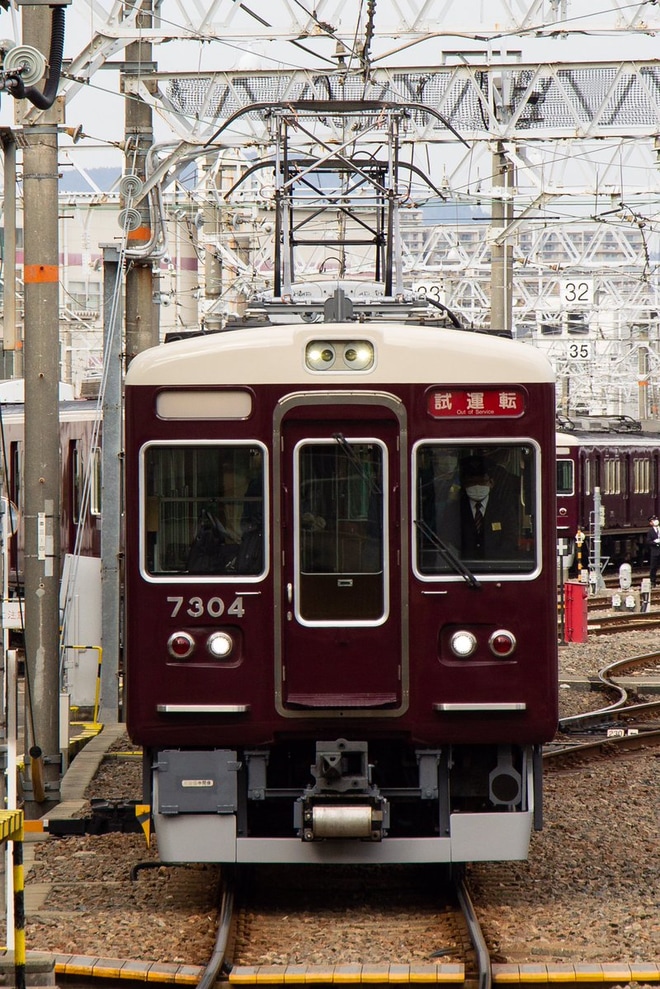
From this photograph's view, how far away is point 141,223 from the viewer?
13.1 meters

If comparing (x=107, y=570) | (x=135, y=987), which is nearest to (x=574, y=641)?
(x=107, y=570)

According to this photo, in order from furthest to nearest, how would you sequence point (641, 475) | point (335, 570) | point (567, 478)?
1. point (641, 475)
2. point (567, 478)
3. point (335, 570)

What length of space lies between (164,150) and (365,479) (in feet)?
25.1

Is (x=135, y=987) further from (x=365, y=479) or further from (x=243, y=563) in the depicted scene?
(x=365, y=479)

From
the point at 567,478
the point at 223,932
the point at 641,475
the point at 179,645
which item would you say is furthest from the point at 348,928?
the point at 641,475

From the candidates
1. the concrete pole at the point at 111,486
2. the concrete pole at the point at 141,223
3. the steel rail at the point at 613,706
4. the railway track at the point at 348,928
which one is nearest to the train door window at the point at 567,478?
the steel rail at the point at 613,706

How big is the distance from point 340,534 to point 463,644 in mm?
745

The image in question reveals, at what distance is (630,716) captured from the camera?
13.2m

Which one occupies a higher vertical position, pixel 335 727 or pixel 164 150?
pixel 164 150

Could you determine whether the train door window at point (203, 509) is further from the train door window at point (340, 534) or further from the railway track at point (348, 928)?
the railway track at point (348, 928)

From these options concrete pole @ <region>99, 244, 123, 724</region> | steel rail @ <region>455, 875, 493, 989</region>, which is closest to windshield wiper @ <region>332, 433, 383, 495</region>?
steel rail @ <region>455, 875, 493, 989</region>

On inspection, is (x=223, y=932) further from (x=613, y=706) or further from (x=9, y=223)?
(x=613, y=706)

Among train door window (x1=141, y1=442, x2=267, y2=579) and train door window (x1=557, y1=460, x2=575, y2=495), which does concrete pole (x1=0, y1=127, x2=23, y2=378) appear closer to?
train door window (x1=141, y1=442, x2=267, y2=579)

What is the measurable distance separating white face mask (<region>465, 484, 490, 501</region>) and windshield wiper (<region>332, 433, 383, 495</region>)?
408mm
